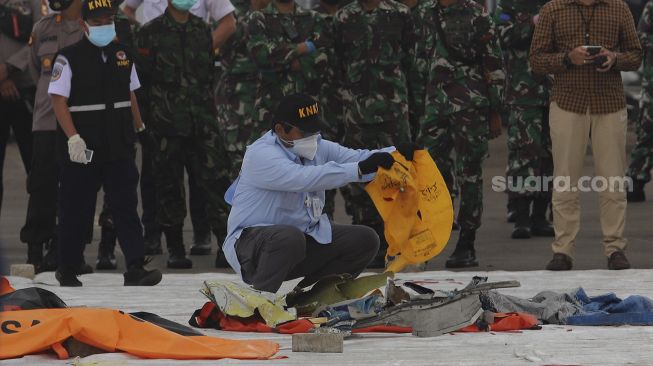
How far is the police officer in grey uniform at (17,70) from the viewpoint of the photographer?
1199 cm

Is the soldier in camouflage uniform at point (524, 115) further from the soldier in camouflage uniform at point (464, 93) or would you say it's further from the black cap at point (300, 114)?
the black cap at point (300, 114)

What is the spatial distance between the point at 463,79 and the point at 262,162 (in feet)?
10.3

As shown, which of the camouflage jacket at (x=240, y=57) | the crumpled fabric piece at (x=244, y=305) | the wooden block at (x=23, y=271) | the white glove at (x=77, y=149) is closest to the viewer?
the crumpled fabric piece at (x=244, y=305)

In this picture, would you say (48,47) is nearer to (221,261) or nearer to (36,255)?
(36,255)

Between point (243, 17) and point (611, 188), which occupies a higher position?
point (243, 17)

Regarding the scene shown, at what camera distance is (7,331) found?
7.58 metres

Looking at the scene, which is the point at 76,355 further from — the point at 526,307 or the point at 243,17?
the point at 243,17

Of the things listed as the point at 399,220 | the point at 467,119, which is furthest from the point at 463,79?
the point at 399,220

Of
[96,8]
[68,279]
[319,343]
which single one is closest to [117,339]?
[319,343]

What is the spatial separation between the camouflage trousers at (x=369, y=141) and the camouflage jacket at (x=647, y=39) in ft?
9.12

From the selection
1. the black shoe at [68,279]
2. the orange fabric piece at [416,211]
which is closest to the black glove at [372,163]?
the orange fabric piece at [416,211]

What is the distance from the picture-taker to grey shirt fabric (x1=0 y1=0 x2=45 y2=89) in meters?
12.0

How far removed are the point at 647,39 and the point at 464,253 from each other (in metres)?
3.56

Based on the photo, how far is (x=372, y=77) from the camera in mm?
12047
